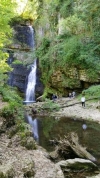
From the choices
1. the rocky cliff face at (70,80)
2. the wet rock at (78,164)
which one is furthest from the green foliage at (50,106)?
the wet rock at (78,164)

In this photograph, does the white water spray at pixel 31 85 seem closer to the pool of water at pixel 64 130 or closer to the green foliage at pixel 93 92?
the green foliage at pixel 93 92

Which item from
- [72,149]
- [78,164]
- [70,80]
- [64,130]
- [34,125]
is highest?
[70,80]

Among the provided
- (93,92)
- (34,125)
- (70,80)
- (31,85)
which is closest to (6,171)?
(34,125)

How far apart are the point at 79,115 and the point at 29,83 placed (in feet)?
44.8

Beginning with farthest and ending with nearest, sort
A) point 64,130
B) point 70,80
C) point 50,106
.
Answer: point 70,80
point 50,106
point 64,130

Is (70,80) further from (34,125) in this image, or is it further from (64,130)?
(64,130)

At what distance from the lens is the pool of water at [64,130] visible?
43.4ft

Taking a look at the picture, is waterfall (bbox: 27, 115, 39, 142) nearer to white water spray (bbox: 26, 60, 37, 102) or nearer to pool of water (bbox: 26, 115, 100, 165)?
pool of water (bbox: 26, 115, 100, 165)

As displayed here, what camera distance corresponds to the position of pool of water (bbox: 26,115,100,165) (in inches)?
521

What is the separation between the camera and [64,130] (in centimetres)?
1705

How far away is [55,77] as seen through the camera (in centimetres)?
3206

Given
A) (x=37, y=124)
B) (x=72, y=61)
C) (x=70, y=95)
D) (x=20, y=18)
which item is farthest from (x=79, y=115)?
(x=20, y=18)

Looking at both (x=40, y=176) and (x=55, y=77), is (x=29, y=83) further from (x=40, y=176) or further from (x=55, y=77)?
(x=40, y=176)

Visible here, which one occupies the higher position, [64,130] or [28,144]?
[28,144]
